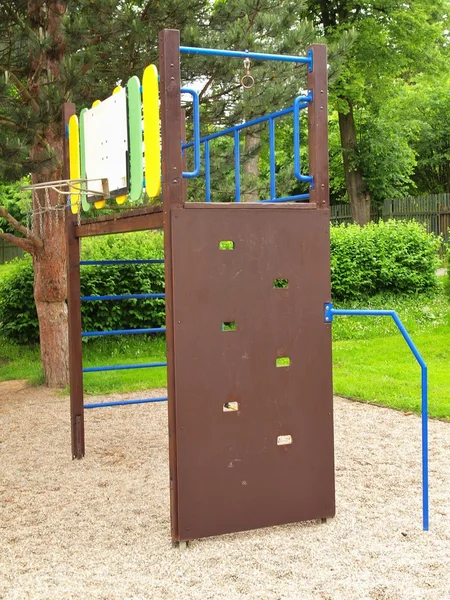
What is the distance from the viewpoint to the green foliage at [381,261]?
1206 cm

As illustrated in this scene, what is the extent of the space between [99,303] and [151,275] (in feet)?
2.98

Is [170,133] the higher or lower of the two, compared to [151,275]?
higher

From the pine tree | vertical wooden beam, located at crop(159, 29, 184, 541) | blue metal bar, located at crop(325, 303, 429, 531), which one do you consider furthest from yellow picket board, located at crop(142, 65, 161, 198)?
the pine tree

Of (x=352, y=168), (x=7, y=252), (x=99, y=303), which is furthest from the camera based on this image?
(x=7, y=252)

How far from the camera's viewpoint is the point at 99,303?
9.56 metres

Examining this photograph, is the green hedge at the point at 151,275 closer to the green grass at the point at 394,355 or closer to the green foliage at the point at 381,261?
the green foliage at the point at 381,261

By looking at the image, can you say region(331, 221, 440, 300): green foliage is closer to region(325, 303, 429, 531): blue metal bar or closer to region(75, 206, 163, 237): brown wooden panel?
region(75, 206, 163, 237): brown wooden panel

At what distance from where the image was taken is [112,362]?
917 centimetres

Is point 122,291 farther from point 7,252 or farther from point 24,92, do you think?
point 7,252

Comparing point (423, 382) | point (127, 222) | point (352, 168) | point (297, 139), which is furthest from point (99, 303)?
point (352, 168)

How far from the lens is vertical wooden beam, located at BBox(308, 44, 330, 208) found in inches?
160

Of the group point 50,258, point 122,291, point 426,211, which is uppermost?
point 426,211

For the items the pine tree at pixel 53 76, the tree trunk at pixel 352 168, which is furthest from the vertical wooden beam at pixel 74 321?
the tree trunk at pixel 352 168

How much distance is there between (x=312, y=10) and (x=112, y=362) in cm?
1228
